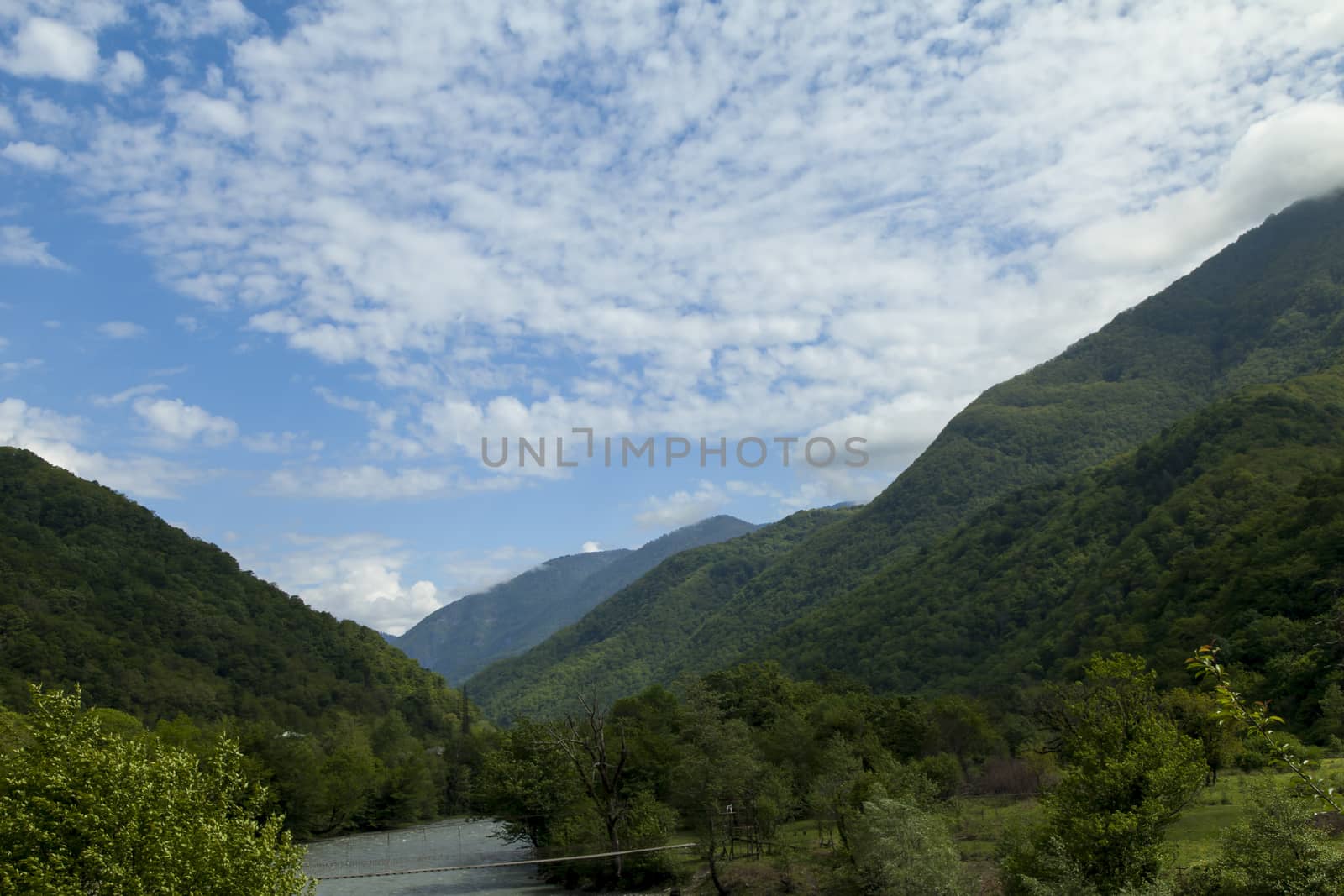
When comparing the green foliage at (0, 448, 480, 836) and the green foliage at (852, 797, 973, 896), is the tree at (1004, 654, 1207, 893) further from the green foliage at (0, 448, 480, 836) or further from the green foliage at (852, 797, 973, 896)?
the green foliage at (0, 448, 480, 836)

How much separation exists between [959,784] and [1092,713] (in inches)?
1463

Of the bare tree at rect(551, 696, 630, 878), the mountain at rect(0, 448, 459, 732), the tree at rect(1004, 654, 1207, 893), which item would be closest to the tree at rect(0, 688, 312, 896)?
the tree at rect(1004, 654, 1207, 893)

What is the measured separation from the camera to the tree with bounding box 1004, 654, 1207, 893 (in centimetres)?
2622

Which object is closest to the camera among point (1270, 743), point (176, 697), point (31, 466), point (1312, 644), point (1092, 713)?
point (1270, 743)

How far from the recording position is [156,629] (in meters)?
130

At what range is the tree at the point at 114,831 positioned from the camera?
1766cm

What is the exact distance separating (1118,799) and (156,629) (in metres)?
138

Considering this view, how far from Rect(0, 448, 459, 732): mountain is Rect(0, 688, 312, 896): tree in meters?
86.7

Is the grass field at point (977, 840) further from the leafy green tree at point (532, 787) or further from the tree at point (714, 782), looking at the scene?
the leafy green tree at point (532, 787)

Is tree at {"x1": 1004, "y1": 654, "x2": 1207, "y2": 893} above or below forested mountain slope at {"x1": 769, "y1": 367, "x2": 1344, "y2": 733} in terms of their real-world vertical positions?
below

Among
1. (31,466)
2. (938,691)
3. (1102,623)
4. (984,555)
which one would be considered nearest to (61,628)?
(31,466)

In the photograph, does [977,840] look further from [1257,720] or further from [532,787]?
[1257,720]

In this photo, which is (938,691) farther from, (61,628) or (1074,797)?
(61,628)

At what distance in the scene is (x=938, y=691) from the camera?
12912 centimetres
